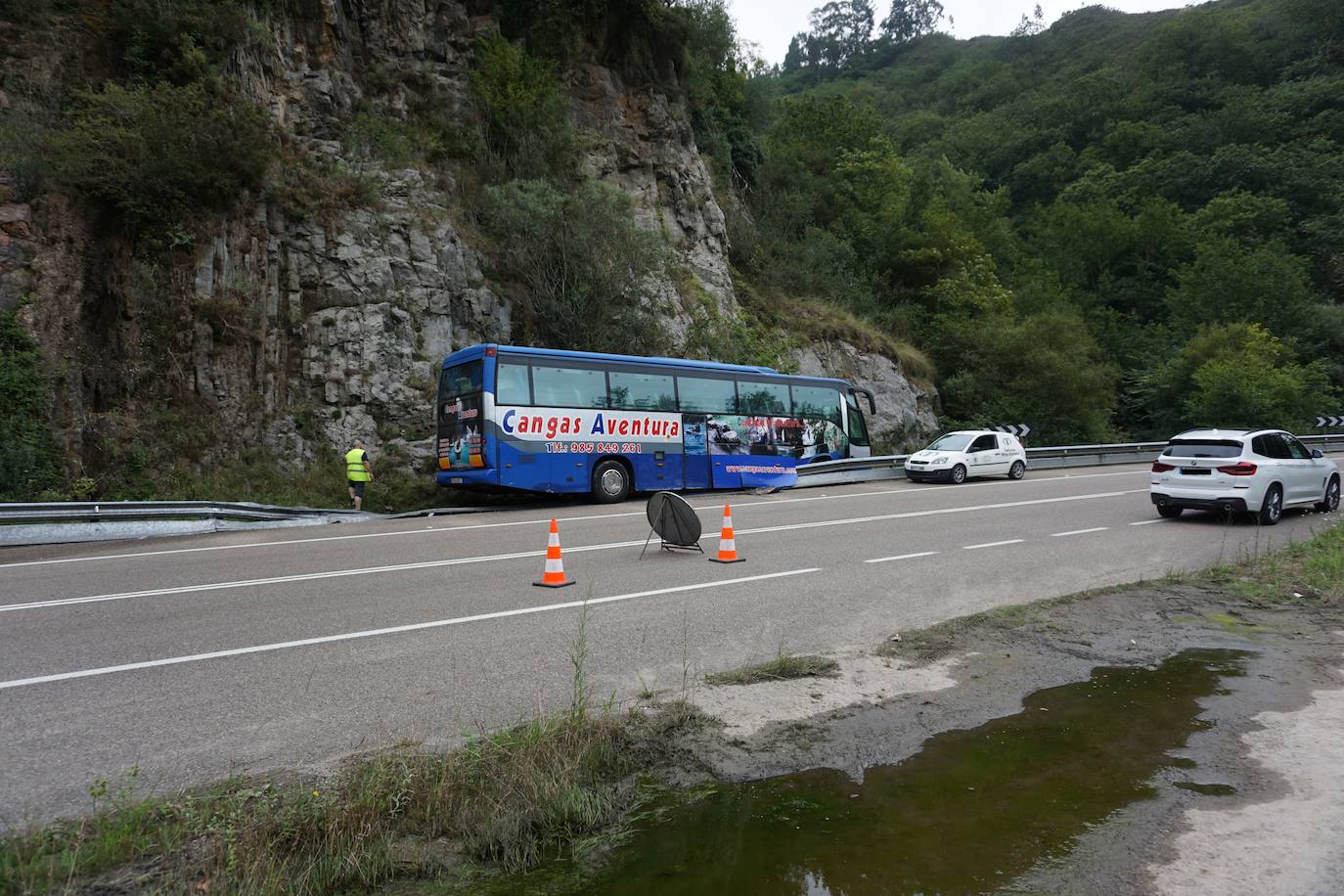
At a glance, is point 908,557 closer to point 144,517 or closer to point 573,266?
point 144,517

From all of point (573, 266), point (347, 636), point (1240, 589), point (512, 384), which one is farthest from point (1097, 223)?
point (347, 636)

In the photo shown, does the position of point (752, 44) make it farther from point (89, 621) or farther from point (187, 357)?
point (89, 621)

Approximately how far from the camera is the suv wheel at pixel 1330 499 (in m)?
15.0

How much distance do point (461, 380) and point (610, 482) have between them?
14.1ft

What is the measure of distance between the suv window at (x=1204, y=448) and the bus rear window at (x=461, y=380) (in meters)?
13.8

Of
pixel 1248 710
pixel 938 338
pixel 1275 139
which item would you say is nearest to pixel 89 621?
pixel 1248 710

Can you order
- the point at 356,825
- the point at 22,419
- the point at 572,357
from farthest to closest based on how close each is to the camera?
1. the point at 572,357
2. the point at 22,419
3. the point at 356,825

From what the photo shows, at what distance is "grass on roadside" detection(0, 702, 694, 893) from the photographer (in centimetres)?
319

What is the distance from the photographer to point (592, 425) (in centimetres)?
1892

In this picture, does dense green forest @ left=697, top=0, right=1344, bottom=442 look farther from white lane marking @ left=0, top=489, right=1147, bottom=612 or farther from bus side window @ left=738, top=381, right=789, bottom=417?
white lane marking @ left=0, top=489, right=1147, bottom=612

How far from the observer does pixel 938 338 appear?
131 feet

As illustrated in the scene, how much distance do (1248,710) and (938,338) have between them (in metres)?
36.8

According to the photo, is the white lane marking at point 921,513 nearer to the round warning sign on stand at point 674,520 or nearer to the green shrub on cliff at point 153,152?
the round warning sign on stand at point 674,520

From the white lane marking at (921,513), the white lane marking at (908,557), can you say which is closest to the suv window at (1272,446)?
the white lane marking at (921,513)
